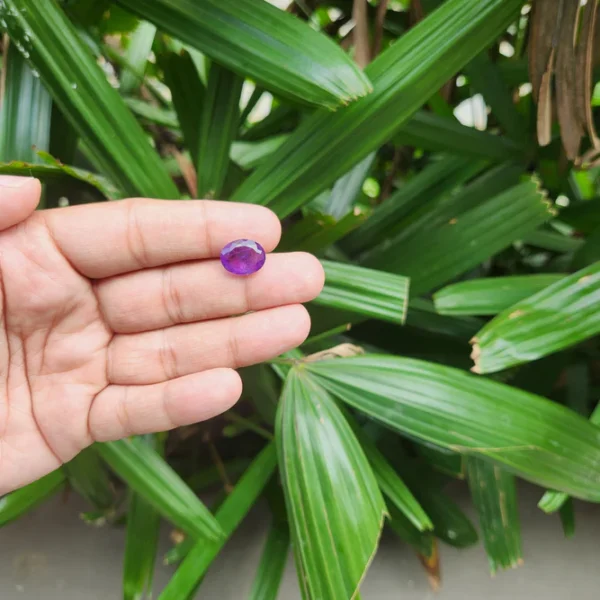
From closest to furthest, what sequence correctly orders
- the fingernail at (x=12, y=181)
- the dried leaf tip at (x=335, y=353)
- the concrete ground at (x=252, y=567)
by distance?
the fingernail at (x=12, y=181) → the dried leaf tip at (x=335, y=353) → the concrete ground at (x=252, y=567)

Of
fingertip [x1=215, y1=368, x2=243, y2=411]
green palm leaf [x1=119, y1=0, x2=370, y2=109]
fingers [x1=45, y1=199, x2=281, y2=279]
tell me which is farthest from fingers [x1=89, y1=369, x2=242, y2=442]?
green palm leaf [x1=119, y1=0, x2=370, y2=109]

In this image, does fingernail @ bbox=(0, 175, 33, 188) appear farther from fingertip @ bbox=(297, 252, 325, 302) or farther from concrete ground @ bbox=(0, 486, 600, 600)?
concrete ground @ bbox=(0, 486, 600, 600)

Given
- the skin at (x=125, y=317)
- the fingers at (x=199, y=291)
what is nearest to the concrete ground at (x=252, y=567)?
the skin at (x=125, y=317)

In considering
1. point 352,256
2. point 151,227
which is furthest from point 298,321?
point 352,256

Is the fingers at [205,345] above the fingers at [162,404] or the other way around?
above

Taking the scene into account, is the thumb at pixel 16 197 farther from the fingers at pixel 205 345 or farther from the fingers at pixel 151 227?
the fingers at pixel 205 345

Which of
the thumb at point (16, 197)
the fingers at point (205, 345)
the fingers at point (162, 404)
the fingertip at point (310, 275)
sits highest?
the thumb at point (16, 197)

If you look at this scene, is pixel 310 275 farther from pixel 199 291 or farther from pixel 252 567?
pixel 252 567
